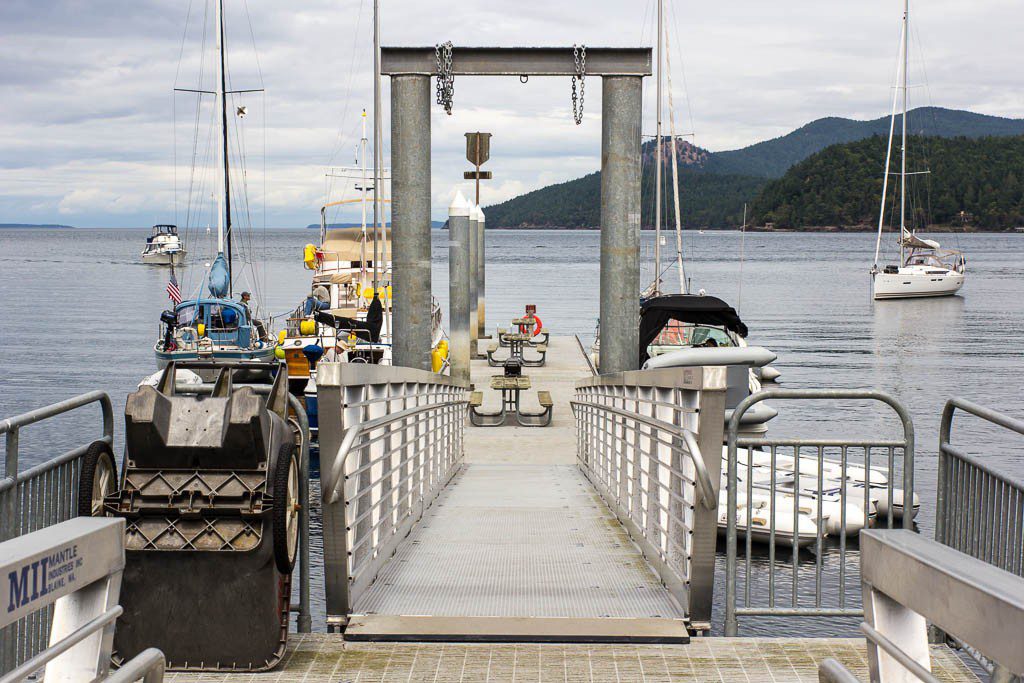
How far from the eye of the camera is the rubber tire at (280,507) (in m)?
4.75

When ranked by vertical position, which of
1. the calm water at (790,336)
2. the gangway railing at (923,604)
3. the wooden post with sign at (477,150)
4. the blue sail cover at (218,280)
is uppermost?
the wooden post with sign at (477,150)

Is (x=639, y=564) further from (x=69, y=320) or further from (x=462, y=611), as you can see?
(x=69, y=320)

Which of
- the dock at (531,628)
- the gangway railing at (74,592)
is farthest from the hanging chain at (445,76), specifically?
the gangway railing at (74,592)

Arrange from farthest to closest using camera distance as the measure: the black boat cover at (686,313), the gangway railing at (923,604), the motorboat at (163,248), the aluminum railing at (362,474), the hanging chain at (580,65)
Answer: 1. the motorboat at (163,248)
2. the black boat cover at (686,313)
3. the hanging chain at (580,65)
4. the aluminum railing at (362,474)
5. the gangway railing at (923,604)

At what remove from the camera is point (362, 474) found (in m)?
5.95

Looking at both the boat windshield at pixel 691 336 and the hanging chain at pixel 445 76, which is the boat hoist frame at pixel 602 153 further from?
the boat windshield at pixel 691 336

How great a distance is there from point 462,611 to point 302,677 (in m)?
1.01

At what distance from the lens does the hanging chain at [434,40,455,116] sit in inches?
528

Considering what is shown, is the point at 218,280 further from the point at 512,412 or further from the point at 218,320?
the point at 512,412

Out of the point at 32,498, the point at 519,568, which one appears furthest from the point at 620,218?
the point at 32,498

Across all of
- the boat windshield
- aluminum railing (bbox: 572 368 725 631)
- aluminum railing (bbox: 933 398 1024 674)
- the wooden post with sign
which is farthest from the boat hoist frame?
the wooden post with sign

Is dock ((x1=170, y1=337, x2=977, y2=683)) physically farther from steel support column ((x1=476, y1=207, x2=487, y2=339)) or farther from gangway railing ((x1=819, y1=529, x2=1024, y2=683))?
steel support column ((x1=476, y1=207, x2=487, y2=339))

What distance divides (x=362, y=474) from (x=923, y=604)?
431cm

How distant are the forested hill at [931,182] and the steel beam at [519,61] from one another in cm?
16433
